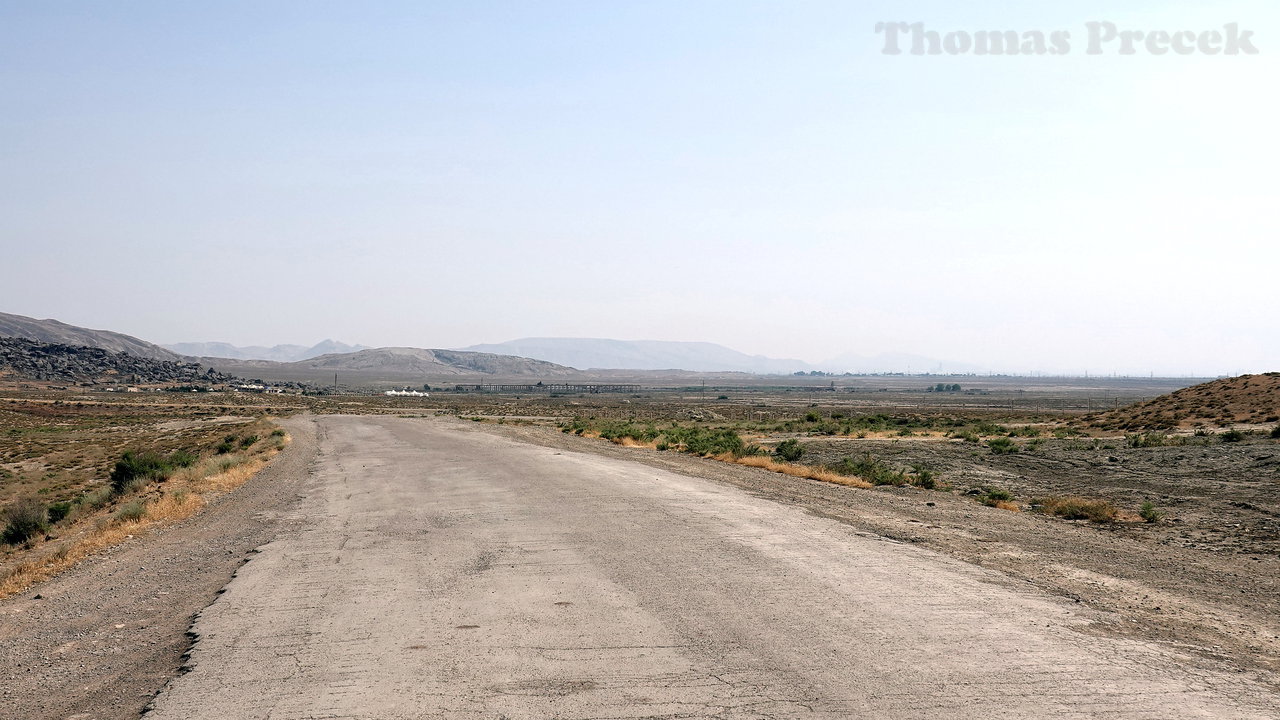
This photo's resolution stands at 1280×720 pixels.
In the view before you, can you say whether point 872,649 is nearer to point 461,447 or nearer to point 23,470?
point 461,447

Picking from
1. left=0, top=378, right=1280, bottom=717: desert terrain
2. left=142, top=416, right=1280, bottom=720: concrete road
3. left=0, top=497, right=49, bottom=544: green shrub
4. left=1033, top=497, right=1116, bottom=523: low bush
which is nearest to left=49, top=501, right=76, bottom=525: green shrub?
left=0, top=378, right=1280, bottom=717: desert terrain

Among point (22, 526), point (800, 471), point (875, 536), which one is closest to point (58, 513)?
point (22, 526)

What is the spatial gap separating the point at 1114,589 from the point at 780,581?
3630 millimetres

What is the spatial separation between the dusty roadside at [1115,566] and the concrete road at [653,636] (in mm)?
495

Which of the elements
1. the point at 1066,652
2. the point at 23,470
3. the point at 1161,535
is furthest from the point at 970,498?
the point at 23,470

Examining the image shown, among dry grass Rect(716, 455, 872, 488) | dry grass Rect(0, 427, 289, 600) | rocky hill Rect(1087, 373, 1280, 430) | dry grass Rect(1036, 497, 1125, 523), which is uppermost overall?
rocky hill Rect(1087, 373, 1280, 430)

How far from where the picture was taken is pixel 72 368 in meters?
180

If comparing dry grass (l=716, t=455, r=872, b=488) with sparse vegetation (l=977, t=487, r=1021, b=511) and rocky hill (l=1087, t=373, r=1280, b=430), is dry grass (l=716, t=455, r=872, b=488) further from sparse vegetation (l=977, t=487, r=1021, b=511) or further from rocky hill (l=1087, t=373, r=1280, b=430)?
rocky hill (l=1087, t=373, r=1280, b=430)

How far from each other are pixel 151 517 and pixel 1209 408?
52037 millimetres

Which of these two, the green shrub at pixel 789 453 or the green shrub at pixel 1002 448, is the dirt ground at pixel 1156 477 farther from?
the green shrub at pixel 789 453

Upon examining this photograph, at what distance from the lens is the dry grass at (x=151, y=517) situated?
11039 mm

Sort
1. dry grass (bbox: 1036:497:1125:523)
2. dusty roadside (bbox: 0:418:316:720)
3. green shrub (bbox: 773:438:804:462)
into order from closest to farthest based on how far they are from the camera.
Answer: dusty roadside (bbox: 0:418:316:720)
dry grass (bbox: 1036:497:1125:523)
green shrub (bbox: 773:438:804:462)

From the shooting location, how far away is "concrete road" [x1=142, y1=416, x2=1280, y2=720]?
17.8 ft

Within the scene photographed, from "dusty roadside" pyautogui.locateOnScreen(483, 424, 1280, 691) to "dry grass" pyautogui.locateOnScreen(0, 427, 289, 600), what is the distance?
37.9 ft
